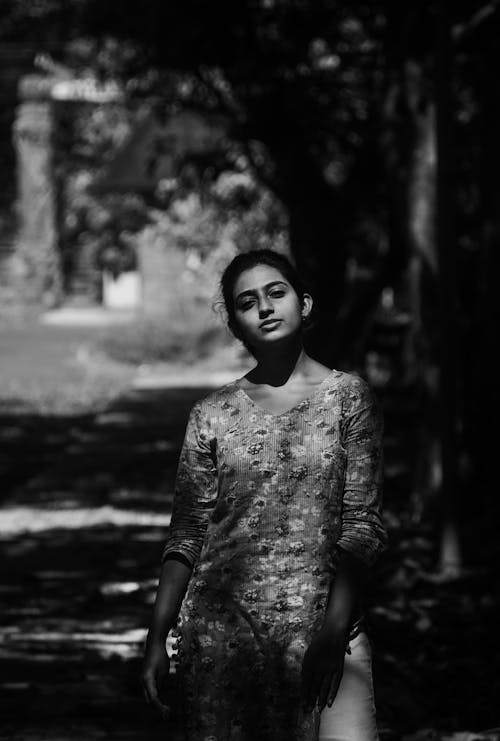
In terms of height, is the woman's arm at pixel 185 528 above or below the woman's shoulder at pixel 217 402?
below

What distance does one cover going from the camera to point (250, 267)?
3.54 metres

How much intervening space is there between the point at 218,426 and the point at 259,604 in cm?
40

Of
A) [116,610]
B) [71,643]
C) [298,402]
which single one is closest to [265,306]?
[298,402]

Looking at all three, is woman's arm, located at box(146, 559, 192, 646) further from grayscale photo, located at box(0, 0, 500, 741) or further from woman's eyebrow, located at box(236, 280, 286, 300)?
woman's eyebrow, located at box(236, 280, 286, 300)

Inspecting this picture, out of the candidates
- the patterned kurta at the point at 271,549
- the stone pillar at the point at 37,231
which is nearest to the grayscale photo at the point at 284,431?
the patterned kurta at the point at 271,549

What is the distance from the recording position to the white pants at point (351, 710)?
329 centimetres

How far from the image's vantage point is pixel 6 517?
9.73m

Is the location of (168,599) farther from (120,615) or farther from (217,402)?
(120,615)

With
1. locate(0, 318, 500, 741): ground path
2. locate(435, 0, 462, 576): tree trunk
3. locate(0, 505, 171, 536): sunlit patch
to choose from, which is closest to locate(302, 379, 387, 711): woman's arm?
locate(0, 318, 500, 741): ground path

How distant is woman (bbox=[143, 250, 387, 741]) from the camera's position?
3264 millimetres

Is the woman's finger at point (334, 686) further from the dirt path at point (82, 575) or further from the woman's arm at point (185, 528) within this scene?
the dirt path at point (82, 575)

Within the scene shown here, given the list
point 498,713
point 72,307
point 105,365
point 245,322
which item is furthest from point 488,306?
point 72,307

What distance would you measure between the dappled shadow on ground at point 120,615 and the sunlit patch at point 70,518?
1cm

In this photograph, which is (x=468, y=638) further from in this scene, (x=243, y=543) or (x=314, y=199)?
(x=314, y=199)
